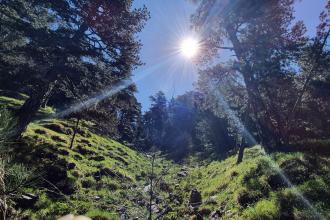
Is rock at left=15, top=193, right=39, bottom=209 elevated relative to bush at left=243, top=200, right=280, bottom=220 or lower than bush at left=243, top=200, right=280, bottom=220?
elevated

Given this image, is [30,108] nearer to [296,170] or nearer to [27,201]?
[27,201]

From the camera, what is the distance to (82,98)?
1752 centimetres

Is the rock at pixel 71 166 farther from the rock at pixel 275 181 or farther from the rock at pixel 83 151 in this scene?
→ the rock at pixel 275 181

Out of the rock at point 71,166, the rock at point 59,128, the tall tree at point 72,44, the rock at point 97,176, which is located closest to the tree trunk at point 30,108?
the tall tree at point 72,44

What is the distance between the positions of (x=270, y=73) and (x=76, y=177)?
512 inches

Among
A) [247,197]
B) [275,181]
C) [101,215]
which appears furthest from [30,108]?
[275,181]

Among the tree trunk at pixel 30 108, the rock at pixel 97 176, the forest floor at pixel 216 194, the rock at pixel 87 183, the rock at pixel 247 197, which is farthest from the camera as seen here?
the rock at pixel 97 176

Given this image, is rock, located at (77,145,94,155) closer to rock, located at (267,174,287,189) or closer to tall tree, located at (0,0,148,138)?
tall tree, located at (0,0,148,138)

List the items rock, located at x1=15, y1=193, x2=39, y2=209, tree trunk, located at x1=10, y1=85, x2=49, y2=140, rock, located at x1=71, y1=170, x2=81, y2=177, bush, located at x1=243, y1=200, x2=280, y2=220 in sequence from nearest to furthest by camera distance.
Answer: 1. bush, located at x1=243, y1=200, x2=280, y2=220
2. rock, located at x1=15, y1=193, x2=39, y2=209
3. tree trunk, located at x1=10, y1=85, x2=49, y2=140
4. rock, located at x1=71, y1=170, x2=81, y2=177

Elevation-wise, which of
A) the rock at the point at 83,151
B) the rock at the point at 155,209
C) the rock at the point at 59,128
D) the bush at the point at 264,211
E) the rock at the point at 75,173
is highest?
the rock at the point at 59,128

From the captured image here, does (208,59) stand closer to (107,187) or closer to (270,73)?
(270,73)

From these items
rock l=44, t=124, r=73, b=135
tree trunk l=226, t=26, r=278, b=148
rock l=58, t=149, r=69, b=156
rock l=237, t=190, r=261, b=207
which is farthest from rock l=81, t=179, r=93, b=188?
rock l=44, t=124, r=73, b=135

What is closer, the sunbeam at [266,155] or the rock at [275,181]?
the sunbeam at [266,155]

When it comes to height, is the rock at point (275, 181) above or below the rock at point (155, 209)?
above
